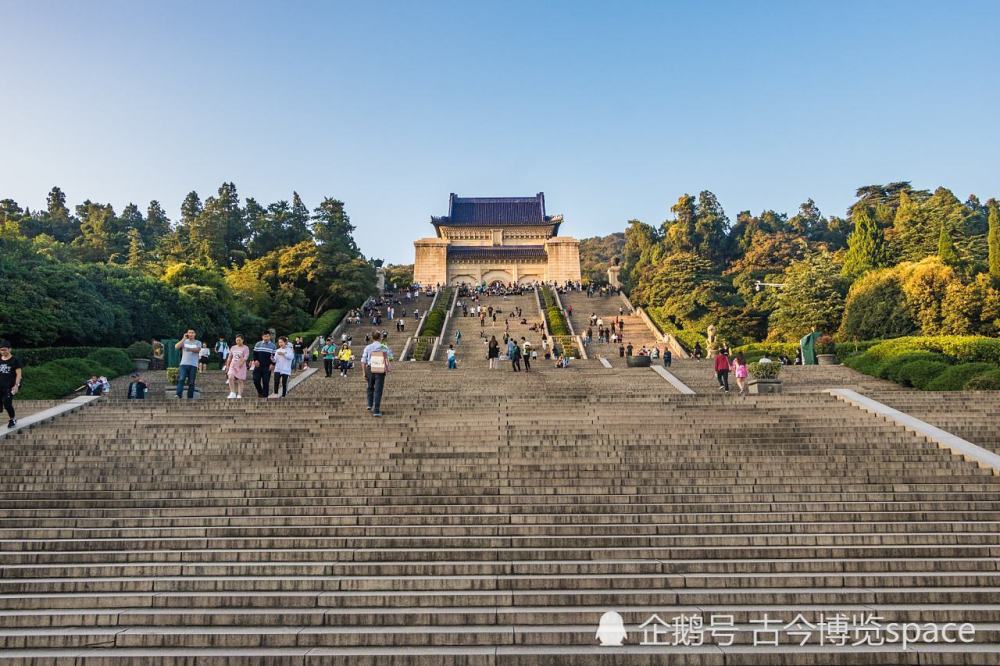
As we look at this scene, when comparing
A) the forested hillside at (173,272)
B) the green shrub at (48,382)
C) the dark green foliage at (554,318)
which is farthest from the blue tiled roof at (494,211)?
the green shrub at (48,382)

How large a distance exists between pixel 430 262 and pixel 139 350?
36.7m

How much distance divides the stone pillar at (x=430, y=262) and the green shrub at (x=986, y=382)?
156ft

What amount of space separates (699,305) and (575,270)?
21144 millimetres

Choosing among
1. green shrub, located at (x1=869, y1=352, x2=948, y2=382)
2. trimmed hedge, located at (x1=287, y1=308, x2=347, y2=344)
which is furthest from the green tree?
trimmed hedge, located at (x1=287, y1=308, x2=347, y2=344)

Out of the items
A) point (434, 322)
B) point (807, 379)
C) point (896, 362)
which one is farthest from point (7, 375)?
point (434, 322)

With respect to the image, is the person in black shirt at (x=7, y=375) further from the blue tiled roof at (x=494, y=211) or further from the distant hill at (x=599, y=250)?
the distant hill at (x=599, y=250)

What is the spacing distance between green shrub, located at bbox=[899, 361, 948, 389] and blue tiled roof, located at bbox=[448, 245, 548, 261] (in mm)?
44926

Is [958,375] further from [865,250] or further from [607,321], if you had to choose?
[865,250]

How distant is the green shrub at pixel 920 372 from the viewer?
54.3 feet

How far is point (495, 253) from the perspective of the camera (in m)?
61.8

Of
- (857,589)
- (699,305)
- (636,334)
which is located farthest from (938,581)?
(699,305)

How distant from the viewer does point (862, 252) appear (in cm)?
4091

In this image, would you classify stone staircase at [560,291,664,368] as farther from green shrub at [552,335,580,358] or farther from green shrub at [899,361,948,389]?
green shrub at [899,361,948,389]

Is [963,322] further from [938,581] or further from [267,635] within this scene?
[267,635]
